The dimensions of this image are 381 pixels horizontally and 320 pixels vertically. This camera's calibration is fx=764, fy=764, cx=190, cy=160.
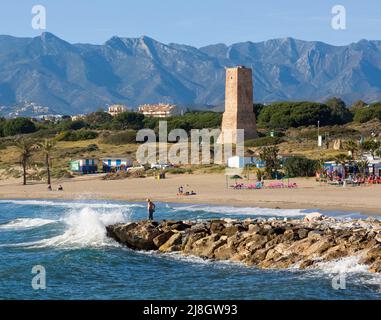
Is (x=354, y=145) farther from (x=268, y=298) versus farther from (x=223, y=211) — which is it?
(x=268, y=298)

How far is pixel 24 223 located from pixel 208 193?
11.7m

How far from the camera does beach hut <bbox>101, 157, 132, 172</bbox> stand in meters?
61.7

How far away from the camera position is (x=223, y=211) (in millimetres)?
36219

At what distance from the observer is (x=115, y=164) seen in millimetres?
62250

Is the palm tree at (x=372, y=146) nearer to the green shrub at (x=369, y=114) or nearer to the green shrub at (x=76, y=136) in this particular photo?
the green shrub at (x=369, y=114)

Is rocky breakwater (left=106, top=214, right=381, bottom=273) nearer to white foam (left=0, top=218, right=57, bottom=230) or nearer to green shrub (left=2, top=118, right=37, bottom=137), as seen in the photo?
white foam (left=0, top=218, right=57, bottom=230)

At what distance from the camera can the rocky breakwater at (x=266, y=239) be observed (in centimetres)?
2262

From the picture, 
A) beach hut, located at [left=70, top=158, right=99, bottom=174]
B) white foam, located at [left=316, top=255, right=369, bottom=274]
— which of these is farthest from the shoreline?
beach hut, located at [left=70, top=158, right=99, bottom=174]

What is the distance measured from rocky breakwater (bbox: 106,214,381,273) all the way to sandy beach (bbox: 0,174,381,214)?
735 cm

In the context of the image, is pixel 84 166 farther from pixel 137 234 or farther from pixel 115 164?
pixel 137 234

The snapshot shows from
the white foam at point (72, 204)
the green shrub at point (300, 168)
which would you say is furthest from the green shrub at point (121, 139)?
the green shrub at point (300, 168)
